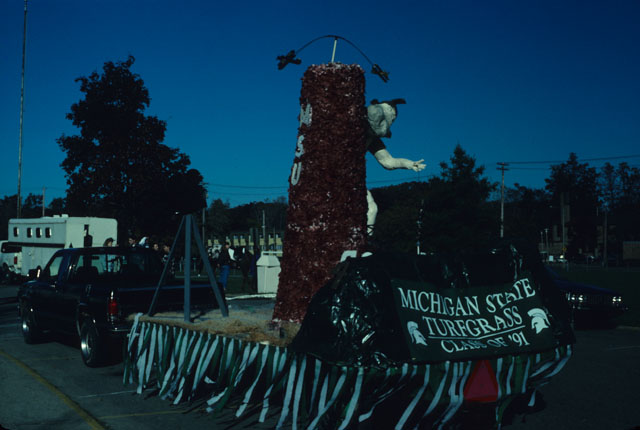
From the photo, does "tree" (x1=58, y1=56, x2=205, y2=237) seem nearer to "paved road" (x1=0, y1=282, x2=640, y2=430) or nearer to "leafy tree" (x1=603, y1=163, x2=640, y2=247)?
"paved road" (x1=0, y1=282, x2=640, y2=430)

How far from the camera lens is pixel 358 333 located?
4.55 m

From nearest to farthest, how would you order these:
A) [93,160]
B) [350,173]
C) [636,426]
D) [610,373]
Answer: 1. [636,426]
2. [350,173]
3. [610,373]
4. [93,160]

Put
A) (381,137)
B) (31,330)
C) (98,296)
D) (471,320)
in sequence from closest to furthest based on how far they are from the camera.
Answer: (471,320), (381,137), (98,296), (31,330)

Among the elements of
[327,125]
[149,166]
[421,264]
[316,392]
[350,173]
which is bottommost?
[316,392]

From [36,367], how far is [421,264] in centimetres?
650

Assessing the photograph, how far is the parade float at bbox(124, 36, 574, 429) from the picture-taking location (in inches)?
181

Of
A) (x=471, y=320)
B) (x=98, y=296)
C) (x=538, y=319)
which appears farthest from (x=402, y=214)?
(x=471, y=320)

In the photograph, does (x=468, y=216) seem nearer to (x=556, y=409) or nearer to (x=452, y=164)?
(x=452, y=164)

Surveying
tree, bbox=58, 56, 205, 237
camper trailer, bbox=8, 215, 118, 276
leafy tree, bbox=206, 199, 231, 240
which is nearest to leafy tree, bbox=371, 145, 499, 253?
tree, bbox=58, 56, 205, 237

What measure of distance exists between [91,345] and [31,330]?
2981 millimetres

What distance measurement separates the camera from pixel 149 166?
102 ft

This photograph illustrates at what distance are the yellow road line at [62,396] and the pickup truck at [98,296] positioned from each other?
30.2 inches

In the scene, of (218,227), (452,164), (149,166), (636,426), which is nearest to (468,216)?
(452,164)

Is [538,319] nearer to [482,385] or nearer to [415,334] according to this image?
[482,385]
